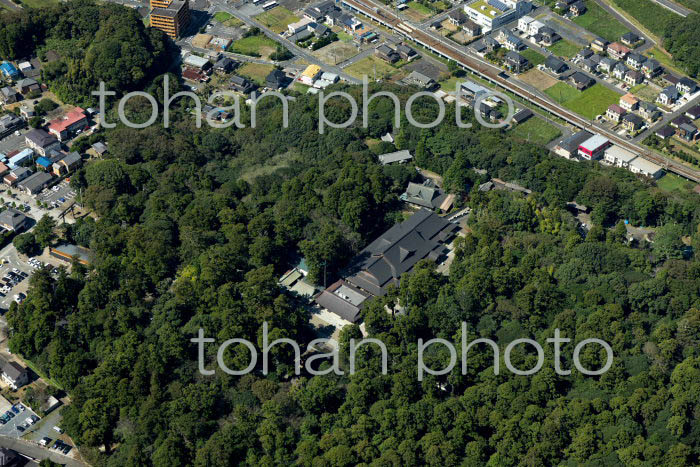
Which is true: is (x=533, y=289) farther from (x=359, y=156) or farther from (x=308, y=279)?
(x=359, y=156)

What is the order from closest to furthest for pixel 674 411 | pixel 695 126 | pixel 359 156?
pixel 674 411, pixel 359 156, pixel 695 126

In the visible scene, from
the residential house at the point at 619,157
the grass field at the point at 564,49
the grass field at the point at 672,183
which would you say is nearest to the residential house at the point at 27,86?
the grass field at the point at 564,49

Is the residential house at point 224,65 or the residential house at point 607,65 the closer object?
the residential house at point 607,65

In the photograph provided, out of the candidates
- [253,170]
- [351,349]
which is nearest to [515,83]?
[253,170]

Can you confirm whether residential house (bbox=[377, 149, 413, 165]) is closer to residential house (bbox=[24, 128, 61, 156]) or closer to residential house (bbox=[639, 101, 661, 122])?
residential house (bbox=[639, 101, 661, 122])

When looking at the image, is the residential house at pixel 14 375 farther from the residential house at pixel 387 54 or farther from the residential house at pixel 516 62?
the residential house at pixel 516 62

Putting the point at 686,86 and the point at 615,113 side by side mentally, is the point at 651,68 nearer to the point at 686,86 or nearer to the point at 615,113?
the point at 686,86

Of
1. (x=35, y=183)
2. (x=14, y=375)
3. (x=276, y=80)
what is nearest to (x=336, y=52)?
(x=276, y=80)
